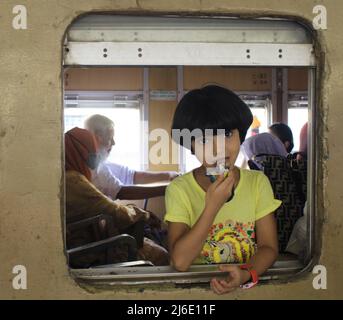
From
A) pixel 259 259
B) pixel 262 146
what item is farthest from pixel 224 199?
pixel 262 146

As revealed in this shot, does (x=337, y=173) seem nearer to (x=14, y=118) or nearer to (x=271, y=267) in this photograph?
(x=271, y=267)

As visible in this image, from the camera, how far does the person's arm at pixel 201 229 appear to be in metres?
1.77

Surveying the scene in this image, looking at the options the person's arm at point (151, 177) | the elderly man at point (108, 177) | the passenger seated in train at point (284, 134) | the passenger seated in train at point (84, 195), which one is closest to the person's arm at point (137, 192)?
the elderly man at point (108, 177)

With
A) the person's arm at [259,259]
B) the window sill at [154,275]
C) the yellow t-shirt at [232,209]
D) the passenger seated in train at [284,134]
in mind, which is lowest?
the window sill at [154,275]

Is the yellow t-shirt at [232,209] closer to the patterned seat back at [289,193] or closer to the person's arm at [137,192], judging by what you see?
the patterned seat back at [289,193]

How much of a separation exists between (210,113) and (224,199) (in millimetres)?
322

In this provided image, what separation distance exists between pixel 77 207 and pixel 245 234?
1426mm

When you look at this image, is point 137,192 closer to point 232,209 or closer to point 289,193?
point 289,193

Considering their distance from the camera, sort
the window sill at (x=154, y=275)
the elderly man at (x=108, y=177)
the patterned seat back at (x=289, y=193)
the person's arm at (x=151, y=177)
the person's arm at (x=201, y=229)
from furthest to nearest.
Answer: the person's arm at (x=151, y=177) → the elderly man at (x=108, y=177) → the patterned seat back at (x=289, y=193) → the window sill at (x=154, y=275) → the person's arm at (x=201, y=229)

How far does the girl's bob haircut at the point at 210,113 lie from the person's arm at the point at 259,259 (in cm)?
34

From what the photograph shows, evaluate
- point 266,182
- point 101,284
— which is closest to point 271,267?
point 266,182

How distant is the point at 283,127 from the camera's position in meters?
5.32

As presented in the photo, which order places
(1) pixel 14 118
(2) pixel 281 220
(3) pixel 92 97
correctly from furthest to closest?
1. (3) pixel 92 97
2. (2) pixel 281 220
3. (1) pixel 14 118

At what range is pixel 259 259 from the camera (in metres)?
1.94
